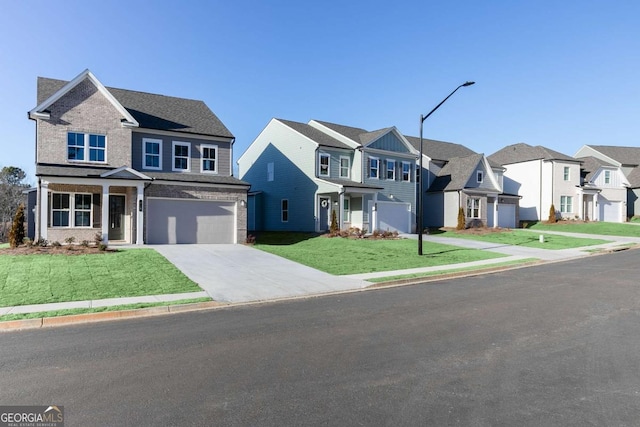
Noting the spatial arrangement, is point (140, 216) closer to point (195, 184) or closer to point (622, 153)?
point (195, 184)

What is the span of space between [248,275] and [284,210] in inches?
722

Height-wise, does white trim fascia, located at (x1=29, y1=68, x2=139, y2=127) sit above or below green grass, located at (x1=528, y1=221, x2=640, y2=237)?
above

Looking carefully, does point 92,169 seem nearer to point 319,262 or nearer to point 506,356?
point 319,262

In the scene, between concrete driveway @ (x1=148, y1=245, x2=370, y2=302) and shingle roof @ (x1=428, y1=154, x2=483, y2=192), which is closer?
concrete driveway @ (x1=148, y1=245, x2=370, y2=302)

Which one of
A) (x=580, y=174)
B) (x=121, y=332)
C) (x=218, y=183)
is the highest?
(x=580, y=174)

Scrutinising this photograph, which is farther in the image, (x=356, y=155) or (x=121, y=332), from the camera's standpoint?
(x=356, y=155)

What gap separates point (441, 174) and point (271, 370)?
34545 mm

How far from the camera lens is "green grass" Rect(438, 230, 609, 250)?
80.6ft

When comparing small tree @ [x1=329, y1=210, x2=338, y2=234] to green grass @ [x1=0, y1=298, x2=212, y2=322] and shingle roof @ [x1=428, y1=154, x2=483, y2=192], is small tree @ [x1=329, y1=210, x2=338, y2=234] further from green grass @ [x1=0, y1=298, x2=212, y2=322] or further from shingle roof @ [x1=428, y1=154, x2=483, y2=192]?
green grass @ [x1=0, y1=298, x2=212, y2=322]

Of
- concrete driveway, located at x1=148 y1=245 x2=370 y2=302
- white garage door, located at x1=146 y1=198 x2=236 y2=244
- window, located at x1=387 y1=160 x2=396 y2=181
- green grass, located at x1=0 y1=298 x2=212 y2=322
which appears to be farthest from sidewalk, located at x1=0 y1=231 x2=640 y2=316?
window, located at x1=387 y1=160 x2=396 y2=181

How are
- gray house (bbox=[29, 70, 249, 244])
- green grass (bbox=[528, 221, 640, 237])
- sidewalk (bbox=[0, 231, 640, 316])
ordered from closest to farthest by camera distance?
1. sidewalk (bbox=[0, 231, 640, 316])
2. gray house (bbox=[29, 70, 249, 244])
3. green grass (bbox=[528, 221, 640, 237])

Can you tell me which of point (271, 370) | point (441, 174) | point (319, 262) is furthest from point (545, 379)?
point (441, 174)

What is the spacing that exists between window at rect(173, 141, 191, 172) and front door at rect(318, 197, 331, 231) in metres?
9.79

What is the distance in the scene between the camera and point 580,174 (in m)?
42.6
